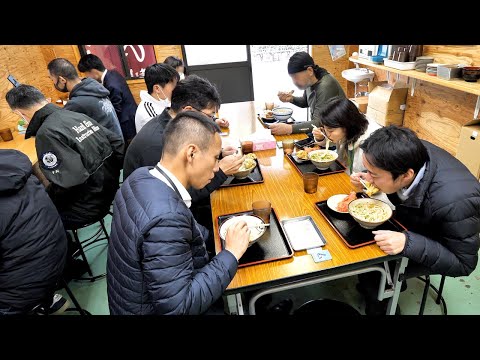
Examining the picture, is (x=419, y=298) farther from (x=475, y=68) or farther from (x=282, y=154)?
(x=475, y=68)

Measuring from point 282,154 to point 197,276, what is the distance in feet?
5.11

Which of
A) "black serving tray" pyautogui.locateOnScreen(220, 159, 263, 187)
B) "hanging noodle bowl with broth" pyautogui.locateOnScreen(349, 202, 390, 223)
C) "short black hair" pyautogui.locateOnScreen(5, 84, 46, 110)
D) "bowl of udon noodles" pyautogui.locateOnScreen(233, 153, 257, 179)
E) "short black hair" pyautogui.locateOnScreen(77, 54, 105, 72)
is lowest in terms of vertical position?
"black serving tray" pyautogui.locateOnScreen(220, 159, 263, 187)

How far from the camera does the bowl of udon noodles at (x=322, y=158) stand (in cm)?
212

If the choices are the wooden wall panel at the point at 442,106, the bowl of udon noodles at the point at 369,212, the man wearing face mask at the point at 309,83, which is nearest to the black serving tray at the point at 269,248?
the bowl of udon noodles at the point at 369,212

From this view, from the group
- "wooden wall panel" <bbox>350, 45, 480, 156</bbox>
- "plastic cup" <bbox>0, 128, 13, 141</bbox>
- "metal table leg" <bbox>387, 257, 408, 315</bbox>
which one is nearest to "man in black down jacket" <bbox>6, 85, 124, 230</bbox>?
"plastic cup" <bbox>0, 128, 13, 141</bbox>

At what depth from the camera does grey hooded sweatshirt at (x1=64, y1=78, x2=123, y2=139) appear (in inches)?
118

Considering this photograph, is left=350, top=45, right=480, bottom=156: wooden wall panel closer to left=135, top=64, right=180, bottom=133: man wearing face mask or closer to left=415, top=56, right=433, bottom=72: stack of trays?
left=415, top=56, right=433, bottom=72: stack of trays

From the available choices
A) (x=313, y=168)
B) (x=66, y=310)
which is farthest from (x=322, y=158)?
(x=66, y=310)

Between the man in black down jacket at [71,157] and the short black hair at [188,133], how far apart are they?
1210 millimetres

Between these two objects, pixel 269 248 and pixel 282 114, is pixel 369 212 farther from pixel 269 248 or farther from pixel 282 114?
pixel 282 114
